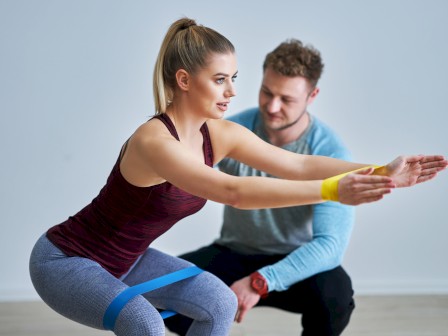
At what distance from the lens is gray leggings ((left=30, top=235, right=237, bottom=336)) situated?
224 cm

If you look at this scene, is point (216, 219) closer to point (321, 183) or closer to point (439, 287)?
point (439, 287)

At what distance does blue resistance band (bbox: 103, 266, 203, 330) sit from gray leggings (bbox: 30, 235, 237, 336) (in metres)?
0.01

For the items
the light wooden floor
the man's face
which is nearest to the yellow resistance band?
the man's face

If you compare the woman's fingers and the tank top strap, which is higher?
the tank top strap

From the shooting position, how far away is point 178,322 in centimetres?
300

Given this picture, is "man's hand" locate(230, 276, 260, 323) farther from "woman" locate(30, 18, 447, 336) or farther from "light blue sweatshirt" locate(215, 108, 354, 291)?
"woman" locate(30, 18, 447, 336)

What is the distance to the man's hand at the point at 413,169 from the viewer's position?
214cm

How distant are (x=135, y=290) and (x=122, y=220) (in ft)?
0.66

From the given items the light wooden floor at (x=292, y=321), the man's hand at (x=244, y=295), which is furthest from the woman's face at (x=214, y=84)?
the light wooden floor at (x=292, y=321)

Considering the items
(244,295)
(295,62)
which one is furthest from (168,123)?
(295,62)

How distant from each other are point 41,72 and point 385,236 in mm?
1942

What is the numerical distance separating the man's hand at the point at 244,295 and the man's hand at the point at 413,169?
34.4 inches

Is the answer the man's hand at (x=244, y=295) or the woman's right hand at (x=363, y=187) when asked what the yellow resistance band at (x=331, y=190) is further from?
the man's hand at (x=244, y=295)

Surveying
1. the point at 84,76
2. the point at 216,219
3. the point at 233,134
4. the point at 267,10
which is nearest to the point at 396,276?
the point at 216,219
